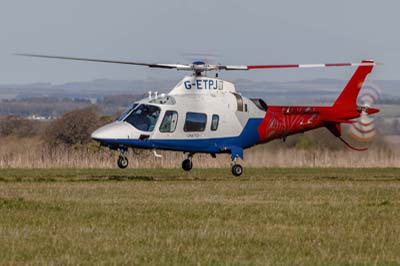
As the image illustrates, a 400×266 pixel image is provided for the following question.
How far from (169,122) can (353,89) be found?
7.09 metres

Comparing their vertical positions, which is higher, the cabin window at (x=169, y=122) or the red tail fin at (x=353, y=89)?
the red tail fin at (x=353, y=89)

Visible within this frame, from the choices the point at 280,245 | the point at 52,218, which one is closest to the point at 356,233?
the point at 280,245

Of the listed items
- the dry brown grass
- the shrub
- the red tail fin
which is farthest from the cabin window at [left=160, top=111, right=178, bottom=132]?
the shrub

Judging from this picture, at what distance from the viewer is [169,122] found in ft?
114

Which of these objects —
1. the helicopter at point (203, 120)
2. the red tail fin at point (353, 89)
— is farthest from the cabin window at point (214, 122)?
the red tail fin at point (353, 89)

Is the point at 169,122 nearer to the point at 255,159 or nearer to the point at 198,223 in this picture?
the point at 255,159

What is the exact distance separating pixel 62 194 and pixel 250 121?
11.9m

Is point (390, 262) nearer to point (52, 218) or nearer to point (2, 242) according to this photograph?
point (2, 242)

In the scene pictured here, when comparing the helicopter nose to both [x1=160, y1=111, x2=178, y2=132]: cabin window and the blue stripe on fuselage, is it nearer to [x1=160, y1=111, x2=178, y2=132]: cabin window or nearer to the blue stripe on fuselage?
the blue stripe on fuselage

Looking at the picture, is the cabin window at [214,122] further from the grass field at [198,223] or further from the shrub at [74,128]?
the shrub at [74,128]

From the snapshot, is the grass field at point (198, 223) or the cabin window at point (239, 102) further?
the cabin window at point (239, 102)

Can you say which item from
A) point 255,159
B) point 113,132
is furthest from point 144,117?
point 255,159

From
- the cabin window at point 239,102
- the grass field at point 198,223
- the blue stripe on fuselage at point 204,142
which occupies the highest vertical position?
the cabin window at point 239,102

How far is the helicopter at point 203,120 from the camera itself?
34281 millimetres
